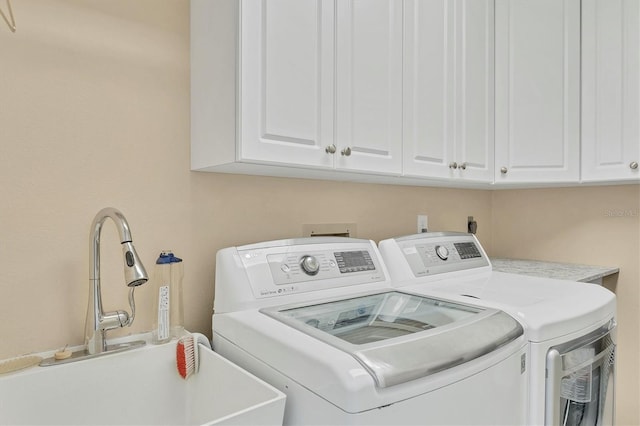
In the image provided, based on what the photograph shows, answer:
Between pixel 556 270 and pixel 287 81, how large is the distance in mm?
1701

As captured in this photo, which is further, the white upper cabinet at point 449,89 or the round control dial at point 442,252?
the round control dial at point 442,252

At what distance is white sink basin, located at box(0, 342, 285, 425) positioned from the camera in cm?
94

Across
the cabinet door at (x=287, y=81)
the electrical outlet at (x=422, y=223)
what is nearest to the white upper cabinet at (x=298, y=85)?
the cabinet door at (x=287, y=81)

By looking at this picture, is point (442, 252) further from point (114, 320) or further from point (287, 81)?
point (114, 320)

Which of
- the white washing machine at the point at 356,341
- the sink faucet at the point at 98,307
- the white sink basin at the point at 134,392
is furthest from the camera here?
the sink faucet at the point at 98,307

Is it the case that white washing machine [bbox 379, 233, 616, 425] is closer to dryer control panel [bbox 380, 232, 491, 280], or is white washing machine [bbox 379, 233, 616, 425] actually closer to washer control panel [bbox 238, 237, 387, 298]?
dryer control panel [bbox 380, 232, 491, 280]

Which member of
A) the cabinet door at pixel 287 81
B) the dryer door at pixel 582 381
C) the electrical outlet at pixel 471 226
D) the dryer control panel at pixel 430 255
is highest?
the cabinet door at pixel 287 81

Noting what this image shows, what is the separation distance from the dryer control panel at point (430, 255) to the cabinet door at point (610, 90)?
26.6 inches

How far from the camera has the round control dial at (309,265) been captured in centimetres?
133

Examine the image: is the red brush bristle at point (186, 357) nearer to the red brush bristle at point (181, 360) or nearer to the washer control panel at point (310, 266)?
the red brush bristle at point (181, 360)

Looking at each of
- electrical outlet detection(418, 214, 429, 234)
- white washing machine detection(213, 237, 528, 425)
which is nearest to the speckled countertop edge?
electrical outlet detection(418, 214, 429, 234)

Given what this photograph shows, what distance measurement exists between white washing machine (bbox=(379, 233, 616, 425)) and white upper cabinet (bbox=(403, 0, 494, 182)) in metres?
0.36

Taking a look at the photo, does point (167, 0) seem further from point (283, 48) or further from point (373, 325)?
point (373, 325)

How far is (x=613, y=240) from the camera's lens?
2.15m
